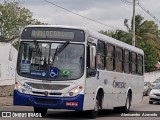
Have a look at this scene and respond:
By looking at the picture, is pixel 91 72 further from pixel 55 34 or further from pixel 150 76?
pixel 150 76

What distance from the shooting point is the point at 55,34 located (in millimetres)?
15227

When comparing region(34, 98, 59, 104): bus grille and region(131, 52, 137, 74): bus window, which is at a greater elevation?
region(131, 52, 137, 74): bus window

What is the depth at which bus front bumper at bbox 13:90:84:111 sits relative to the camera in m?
14.6

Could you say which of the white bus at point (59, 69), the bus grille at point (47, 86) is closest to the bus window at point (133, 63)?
the white bus at point (59, 69)

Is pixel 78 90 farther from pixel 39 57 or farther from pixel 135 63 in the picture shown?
pixel 135 63

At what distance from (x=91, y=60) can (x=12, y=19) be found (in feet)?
172

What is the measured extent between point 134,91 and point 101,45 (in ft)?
20.3

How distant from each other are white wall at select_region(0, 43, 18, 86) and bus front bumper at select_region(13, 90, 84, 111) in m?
16.3

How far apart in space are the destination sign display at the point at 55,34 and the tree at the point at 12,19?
5131 cm

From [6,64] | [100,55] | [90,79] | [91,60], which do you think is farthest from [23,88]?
[6,64]

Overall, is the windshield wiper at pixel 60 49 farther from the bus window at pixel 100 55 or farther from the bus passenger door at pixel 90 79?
the bus window at pixel 100 55

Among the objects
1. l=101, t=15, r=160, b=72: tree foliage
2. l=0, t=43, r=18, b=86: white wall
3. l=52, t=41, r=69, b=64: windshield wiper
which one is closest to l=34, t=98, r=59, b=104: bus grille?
l=52, t=41, r=69, b=64: windshield wiper

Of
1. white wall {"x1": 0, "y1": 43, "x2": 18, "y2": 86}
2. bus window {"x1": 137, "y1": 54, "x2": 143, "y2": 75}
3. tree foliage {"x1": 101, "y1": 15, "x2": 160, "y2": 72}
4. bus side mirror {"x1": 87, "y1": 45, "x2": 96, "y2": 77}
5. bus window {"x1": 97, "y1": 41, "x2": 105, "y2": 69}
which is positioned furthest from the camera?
tree foliage {"x1": 101, "y1": 15, "x2": 160, "y2": 72}

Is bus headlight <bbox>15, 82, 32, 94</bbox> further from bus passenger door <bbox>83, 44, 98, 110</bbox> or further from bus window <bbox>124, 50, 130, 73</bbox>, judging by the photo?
bus window <bbox>124, 50, 130, 73</bbox>
